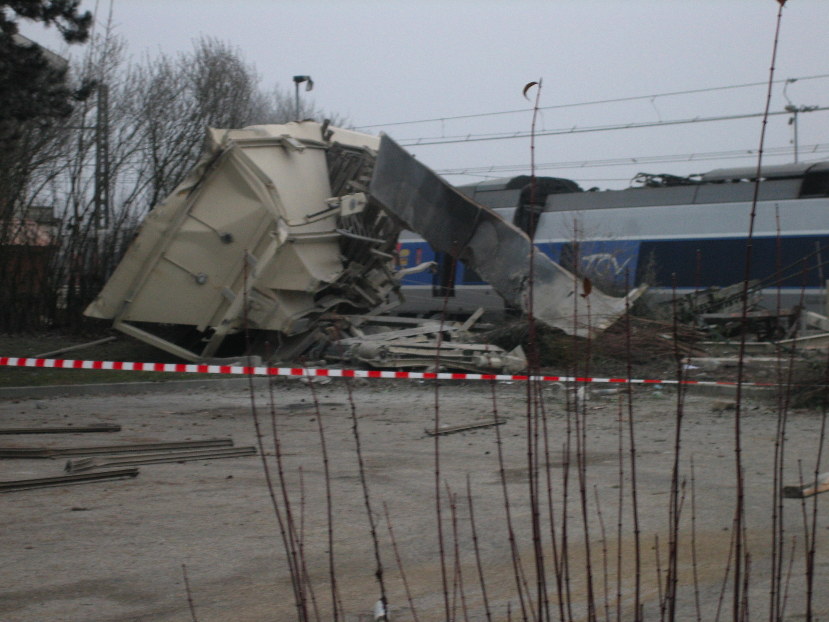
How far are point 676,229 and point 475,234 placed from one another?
7375mm

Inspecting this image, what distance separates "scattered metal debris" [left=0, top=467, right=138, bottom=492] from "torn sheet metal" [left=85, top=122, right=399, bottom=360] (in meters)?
7.32

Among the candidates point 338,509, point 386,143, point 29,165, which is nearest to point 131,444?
point 338,509

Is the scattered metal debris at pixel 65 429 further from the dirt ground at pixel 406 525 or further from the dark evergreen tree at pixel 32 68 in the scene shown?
the dark evergreen tree at pixel 32 68

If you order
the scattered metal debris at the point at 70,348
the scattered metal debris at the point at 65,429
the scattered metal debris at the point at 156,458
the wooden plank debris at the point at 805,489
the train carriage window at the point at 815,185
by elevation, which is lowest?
the scattered metal debris at the point at 65,429

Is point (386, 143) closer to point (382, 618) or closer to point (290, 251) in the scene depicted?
point (290, 251)

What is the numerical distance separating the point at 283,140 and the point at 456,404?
5755 millimetres

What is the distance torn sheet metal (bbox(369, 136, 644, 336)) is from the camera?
14.9 meters

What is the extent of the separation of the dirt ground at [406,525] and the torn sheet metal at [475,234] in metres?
4.84

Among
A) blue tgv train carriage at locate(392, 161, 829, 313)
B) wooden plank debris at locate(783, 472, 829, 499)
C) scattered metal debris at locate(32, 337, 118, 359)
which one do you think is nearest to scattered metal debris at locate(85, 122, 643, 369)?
scattered metal debris at locate(32, 337, 118, 359)

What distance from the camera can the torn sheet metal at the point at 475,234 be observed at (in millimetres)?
14891

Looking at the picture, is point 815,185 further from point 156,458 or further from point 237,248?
point 156,458

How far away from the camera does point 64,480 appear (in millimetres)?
6742

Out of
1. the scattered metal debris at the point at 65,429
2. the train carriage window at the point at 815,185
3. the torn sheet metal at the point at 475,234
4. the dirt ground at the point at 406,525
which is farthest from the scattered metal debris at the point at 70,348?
the train carriage window at the point at 815,185

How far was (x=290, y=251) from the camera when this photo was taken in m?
14.4
